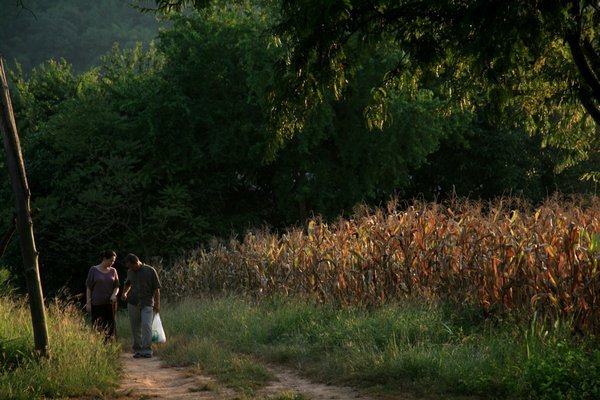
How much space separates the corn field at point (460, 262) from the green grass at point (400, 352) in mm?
444

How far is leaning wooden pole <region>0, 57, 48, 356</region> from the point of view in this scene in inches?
421

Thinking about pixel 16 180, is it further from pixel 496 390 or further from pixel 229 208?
pixel 229 208

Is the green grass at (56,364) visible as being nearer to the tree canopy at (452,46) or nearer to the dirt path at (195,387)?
the dirt path at (195,387)

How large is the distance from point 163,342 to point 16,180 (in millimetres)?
6192

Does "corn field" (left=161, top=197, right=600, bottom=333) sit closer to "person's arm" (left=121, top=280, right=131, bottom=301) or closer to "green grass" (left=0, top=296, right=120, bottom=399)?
"person's arm" (left=121, top=280, right=131, bottom=301)

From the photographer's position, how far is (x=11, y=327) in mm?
12703

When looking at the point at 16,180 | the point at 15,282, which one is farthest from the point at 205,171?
the point at 16,180

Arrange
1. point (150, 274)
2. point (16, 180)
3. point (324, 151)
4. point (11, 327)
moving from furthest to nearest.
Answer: point (324, 151)
point (150, 274)
point (11, 327)
point (16, 180)

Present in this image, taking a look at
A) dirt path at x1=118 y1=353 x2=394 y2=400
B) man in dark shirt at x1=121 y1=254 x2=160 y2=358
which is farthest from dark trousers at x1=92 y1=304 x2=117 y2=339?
dirt path at x1=118 y1=353 x2=394 y2=400

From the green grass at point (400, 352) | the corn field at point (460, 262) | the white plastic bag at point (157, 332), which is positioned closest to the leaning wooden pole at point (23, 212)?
the green grass at point (400, 352)

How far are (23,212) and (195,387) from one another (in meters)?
3.11

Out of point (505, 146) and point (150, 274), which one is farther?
point (505, 146)

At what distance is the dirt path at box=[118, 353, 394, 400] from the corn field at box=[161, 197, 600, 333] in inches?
113

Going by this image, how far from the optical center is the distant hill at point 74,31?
72000mm
